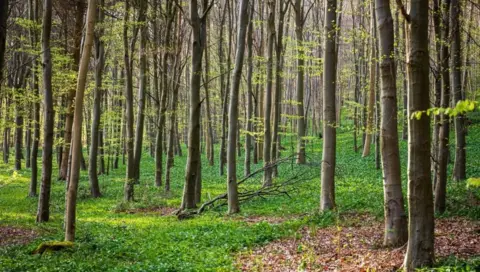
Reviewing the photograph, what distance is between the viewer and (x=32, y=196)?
2116cm

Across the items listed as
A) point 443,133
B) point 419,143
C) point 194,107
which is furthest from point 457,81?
point 419,143

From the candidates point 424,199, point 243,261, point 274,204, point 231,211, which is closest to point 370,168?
point 274,204

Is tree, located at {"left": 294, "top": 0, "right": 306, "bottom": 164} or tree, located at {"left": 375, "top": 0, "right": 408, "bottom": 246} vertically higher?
tree, located at {"left": 294, "top": 0, "right": 306, "bottom": 164}

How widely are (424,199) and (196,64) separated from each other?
34.6 feet

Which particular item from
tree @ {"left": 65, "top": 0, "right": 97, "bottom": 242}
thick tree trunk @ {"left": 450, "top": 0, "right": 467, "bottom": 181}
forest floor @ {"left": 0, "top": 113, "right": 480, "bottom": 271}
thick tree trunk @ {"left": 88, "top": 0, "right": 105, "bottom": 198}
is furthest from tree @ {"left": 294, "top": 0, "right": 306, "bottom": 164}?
tree @ {"left": 65, "top": 0, "right": 97, "bottom": 242}

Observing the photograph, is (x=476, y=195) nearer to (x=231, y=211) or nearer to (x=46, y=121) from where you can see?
(x=231, y=211)

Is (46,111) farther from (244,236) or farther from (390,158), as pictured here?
(390,158)

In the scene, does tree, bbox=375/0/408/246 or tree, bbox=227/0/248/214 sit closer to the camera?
tree, bbox=375/0/408/246

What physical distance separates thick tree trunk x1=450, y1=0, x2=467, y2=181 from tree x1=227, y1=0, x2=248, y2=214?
621 centimetres

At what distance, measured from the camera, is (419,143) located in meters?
6.11

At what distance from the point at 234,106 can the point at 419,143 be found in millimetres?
8958

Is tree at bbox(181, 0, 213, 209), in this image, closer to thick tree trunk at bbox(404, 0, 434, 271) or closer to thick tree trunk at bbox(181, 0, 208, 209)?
thick tree trunk at bbox(181, 0, 208, 209)

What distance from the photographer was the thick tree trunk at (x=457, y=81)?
453 inches

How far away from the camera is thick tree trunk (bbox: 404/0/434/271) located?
6.02 meters
